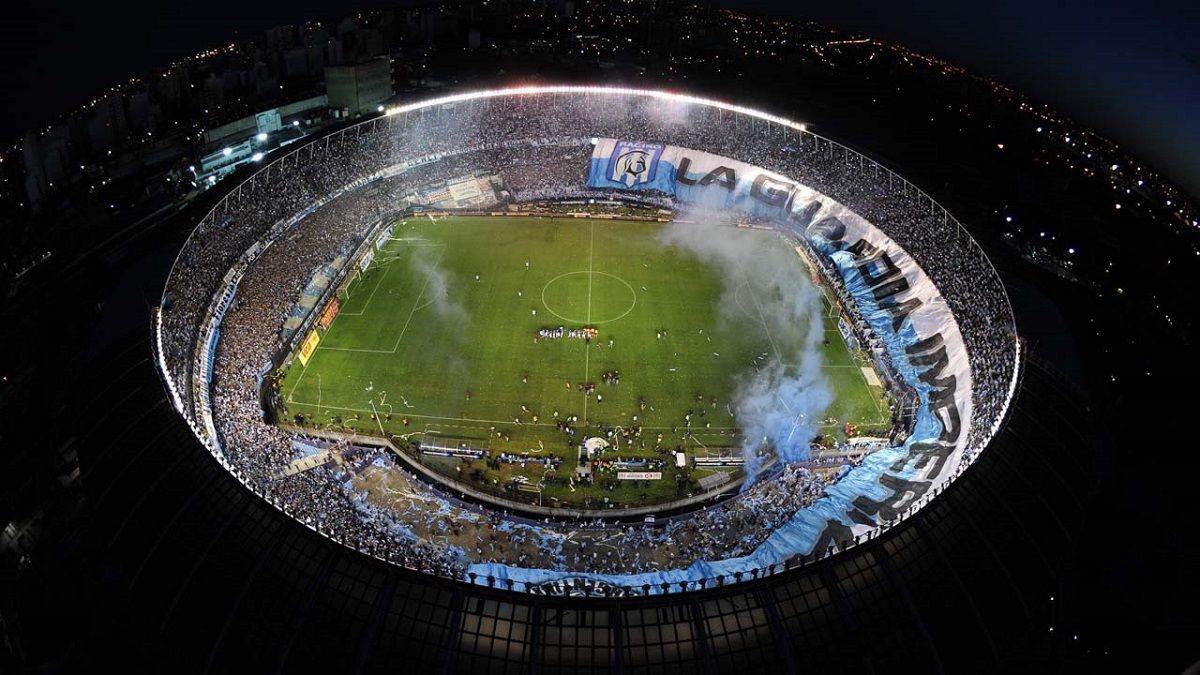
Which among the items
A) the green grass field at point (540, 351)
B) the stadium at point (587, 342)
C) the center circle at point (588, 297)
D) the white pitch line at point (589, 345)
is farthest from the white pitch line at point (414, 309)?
the white pitch line at point (589, 345)

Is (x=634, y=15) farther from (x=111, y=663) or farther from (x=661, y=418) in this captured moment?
(x=111, y=663)

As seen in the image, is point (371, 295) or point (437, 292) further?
point (437, 292)

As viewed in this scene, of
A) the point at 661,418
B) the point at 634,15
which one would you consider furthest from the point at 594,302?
the point at 634,15

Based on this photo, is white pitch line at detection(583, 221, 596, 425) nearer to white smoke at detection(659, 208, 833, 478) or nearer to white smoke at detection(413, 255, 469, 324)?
white smoke at detection(659, 208, 833, 478)

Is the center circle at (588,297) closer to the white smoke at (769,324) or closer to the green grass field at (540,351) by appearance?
the green grass field at (540,351)

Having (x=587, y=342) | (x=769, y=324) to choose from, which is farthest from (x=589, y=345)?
(x=769, y=324)

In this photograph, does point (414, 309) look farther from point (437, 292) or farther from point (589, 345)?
point (589, 345)

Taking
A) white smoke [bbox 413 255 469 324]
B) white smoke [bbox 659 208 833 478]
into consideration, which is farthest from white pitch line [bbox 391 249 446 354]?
white smoke [bbox 659 208 833 478]
